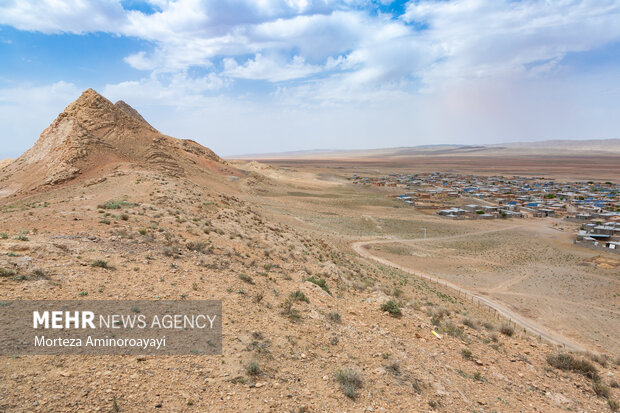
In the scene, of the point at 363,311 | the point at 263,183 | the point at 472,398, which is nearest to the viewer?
the point at 472,398

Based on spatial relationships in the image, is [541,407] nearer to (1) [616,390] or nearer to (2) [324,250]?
(1) [616,390]

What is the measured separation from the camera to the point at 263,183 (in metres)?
72.4

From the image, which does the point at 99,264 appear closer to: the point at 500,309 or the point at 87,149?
the point at 500,309

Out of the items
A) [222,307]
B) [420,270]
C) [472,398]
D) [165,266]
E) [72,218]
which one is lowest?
[420,270]

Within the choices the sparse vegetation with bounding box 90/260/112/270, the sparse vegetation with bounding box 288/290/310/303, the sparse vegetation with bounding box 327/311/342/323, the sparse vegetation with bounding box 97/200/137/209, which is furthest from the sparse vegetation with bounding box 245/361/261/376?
the sparse vegetation with bounding box 97/200/137/209

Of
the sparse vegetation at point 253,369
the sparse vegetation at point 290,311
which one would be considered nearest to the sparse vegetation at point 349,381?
the sparse vegetation at point 253,369

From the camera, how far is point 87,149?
33.2m

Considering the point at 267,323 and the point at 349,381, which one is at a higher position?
the point at 267,323

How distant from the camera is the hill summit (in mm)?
30062

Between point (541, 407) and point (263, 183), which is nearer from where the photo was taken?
point (541, 407)

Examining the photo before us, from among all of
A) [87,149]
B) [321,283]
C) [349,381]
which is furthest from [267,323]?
[87,149]

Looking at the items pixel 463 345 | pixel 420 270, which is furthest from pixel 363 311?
pixel 420 270

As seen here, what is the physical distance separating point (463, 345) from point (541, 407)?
9.88 ft

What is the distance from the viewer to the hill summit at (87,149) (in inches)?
1184
